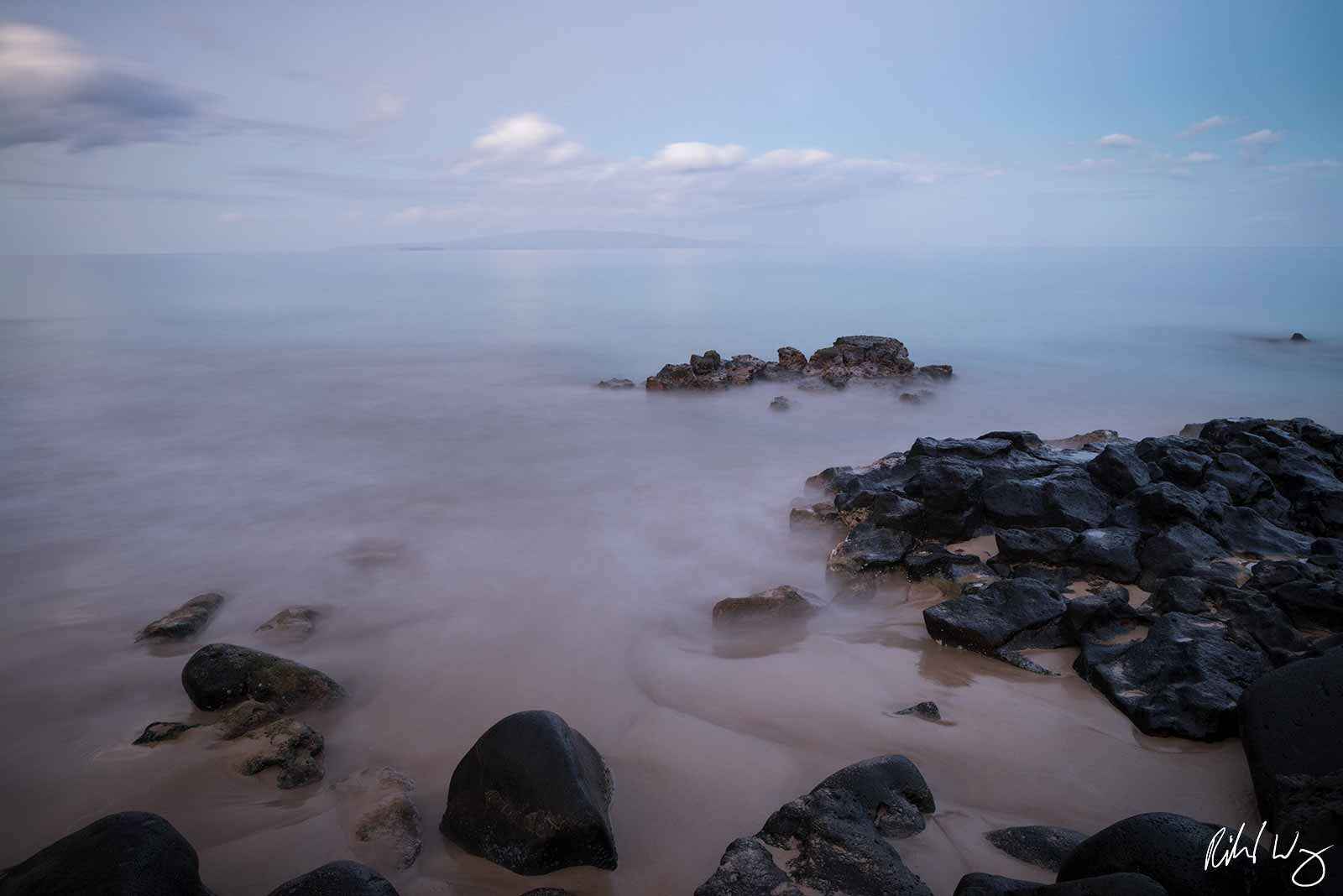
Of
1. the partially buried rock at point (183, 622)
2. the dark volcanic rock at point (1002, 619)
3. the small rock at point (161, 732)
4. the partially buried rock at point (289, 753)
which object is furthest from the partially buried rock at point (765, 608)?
the partially buried rock at point (183, 622)

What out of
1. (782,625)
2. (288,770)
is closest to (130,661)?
(288,770)

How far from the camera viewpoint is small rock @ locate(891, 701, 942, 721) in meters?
3.91

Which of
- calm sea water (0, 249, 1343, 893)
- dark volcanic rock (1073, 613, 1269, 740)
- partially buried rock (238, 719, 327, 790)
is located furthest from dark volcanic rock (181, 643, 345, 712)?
dark volcanic rock (1073, 613, 1269, 740)

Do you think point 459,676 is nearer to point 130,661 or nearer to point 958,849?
point 130,661

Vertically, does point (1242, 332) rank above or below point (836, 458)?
above

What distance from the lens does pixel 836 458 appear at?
9391mm

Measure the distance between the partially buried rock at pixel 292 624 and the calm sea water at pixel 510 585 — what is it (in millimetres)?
133

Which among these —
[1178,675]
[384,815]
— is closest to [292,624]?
[384,815]

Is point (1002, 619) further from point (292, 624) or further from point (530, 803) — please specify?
point (292, 624)

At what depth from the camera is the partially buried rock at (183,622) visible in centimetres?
481

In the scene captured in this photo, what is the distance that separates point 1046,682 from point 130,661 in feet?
17.8

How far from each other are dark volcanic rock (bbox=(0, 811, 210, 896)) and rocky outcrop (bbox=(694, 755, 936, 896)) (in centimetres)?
181
